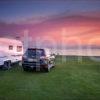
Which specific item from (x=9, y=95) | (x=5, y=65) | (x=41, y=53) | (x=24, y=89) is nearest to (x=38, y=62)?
(x=41, y=53)

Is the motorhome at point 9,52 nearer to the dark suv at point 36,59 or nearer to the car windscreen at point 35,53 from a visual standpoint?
the dark suv at point 36,59

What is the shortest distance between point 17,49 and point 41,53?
462 centimetres

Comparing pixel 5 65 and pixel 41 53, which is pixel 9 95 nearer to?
pixel 41 53

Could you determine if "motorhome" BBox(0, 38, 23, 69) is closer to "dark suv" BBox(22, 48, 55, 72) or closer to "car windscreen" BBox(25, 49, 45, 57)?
"dark suv" BBox(22, 48, 55, 72)

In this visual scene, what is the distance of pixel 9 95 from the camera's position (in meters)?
9.41

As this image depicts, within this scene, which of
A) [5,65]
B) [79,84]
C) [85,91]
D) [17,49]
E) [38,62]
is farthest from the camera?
[17,49]

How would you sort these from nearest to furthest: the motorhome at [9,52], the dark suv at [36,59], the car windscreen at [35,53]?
the dark suv at [36,59] → the car windscreen at [35,53] → the motorhome at [9,52]

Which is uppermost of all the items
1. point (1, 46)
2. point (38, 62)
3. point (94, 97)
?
point (1, 46)

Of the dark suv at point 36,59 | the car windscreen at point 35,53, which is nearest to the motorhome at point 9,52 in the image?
the dark suv at point 36,59

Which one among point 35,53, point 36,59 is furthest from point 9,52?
point 36,59

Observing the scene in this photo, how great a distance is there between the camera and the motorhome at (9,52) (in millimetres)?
17652

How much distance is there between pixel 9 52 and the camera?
18797mm

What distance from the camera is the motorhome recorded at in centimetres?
1765

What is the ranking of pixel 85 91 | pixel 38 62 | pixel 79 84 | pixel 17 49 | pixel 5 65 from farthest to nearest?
1. pixel 17 49
2. pixel 5 65
3. pixel 38 62
4. pixel 79 84
5. pixel 85 91
